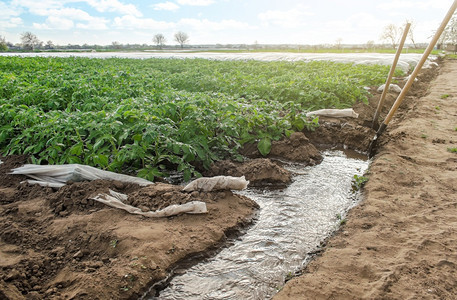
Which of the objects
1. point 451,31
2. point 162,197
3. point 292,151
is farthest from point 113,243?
point 451,31

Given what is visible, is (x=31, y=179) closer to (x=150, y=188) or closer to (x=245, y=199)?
(x=150, y=188)

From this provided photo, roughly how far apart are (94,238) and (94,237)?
0.01 m

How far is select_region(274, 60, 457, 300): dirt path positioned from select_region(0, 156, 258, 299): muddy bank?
964 mm

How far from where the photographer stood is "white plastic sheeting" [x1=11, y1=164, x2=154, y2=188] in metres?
3.86

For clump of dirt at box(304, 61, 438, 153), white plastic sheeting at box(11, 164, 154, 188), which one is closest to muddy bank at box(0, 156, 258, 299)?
white plastic sheeting at box(11, 164, 154, 188)

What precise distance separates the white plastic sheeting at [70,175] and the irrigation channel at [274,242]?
57.2 inches

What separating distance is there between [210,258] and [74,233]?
1.18 m

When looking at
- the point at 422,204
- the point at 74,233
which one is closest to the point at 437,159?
the point at 422,204

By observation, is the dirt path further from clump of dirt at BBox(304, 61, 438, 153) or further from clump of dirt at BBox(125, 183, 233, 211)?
clump of dirt at BBox(125, 183, 233, 211)

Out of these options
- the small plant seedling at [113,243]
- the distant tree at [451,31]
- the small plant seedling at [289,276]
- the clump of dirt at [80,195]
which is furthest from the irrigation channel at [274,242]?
the distant tree at [451,31]

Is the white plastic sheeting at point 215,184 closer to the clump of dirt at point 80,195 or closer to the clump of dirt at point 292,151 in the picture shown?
the clump of dirt at point 80,195

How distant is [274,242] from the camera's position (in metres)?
3.07

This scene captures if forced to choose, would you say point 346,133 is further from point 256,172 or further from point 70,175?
point 70,175

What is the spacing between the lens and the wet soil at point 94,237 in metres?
2.32
